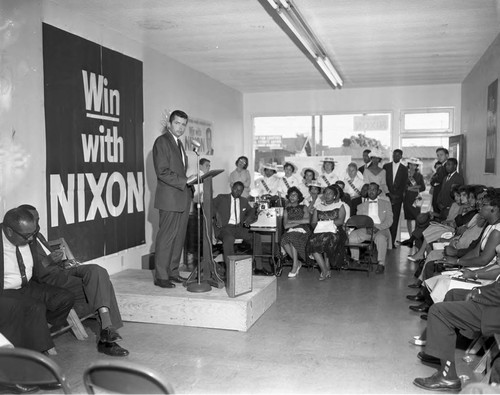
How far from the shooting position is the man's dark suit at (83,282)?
15.4 feet

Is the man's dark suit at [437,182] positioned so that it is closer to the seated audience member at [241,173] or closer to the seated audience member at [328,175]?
the seated audience member at [328,175]

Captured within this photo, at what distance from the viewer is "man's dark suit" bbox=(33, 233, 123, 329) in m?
4.68

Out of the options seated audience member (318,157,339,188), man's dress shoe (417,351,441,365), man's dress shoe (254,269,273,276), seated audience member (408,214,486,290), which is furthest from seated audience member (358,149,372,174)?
man's dress shoe (417,351,441,365)

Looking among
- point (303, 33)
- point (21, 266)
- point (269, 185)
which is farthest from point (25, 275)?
point (269, 185)

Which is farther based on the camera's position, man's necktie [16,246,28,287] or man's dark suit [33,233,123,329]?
man's dark suit [33,233,123,329]

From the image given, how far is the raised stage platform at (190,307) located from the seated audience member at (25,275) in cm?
86

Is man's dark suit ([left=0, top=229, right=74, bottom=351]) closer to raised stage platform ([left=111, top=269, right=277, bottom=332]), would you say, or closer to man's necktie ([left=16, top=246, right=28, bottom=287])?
man's necktie ([left=16, top=246, right=28, bottom=287])

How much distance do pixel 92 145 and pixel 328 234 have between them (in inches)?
130

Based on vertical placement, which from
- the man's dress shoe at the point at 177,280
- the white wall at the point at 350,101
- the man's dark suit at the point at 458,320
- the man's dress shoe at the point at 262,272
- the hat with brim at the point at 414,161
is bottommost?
the man's dress shoe at the point at 262,272

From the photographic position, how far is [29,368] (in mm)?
2160

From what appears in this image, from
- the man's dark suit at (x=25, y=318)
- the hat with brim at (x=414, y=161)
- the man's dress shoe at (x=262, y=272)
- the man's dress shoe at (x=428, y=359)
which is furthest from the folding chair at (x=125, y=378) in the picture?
the hat with brim at (x=414, y=161)

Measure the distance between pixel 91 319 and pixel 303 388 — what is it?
8.31 feet

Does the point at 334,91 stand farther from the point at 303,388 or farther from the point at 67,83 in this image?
the point at 303,388

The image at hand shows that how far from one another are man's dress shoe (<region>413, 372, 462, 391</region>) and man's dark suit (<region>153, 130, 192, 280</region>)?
2785mm
